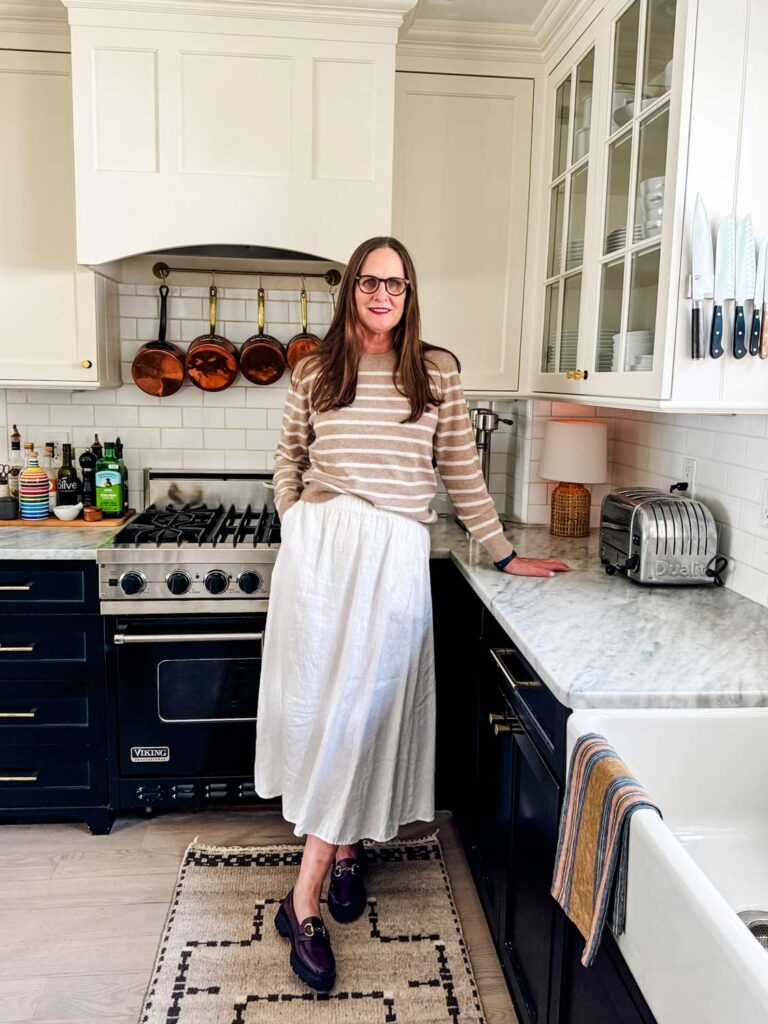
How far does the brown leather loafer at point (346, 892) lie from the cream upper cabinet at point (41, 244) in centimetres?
167

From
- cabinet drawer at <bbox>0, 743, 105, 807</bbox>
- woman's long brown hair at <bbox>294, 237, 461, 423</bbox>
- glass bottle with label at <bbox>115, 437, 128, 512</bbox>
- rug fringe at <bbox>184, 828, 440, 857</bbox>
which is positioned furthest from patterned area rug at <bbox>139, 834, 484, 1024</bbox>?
woman's long brown hair at <bbox>294, 237, 461, 423</bbox>

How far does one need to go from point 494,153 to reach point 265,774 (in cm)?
203

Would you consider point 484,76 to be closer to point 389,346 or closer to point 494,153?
point 494,153

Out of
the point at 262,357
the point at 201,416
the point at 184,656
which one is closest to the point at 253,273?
the point at 262,357

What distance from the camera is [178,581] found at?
2492 mm

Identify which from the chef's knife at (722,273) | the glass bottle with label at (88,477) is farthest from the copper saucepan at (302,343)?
the chef's knife at (722,273)

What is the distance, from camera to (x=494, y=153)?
2674 mm

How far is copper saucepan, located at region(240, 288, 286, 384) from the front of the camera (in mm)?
2947

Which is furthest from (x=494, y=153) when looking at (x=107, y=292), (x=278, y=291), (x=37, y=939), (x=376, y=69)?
(x=37, y=939)

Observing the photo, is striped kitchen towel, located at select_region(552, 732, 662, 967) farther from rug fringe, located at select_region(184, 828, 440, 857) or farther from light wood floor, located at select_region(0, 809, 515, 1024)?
rug fringe, located at select_region(184, 828, 440, 857)

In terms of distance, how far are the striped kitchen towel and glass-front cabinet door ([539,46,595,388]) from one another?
1265 mm

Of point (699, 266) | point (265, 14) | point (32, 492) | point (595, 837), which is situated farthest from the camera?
point (32, 492)

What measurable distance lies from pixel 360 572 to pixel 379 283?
2.28 feet

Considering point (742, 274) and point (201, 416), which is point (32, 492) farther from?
point (742, 274)
